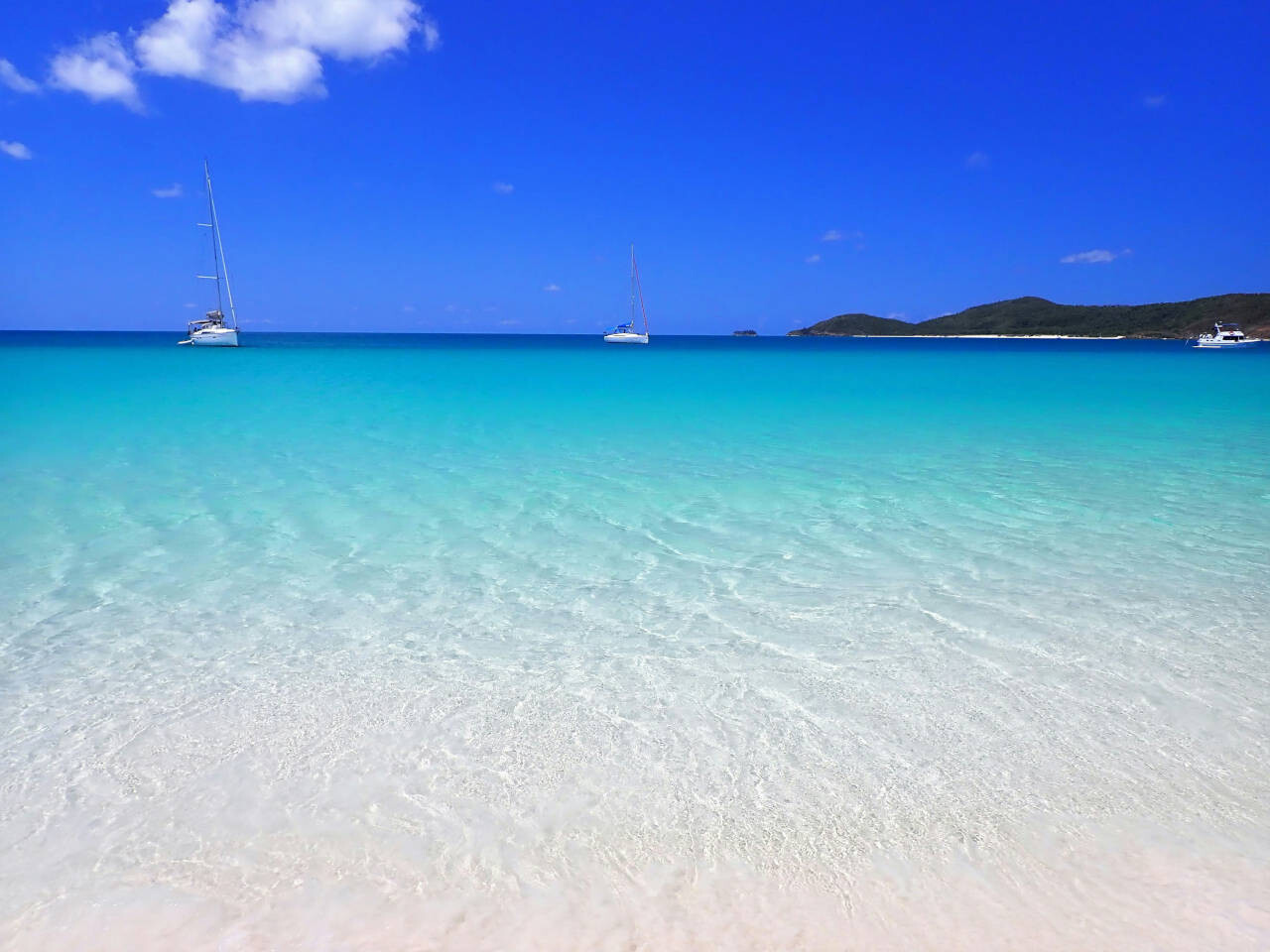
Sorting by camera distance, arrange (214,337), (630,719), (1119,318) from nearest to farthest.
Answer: (630,719) → (214,337) → (1119,318)

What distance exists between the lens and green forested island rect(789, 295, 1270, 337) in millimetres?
131625

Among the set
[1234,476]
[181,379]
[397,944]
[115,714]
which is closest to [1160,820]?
[397,944]

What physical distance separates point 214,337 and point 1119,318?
16635cm

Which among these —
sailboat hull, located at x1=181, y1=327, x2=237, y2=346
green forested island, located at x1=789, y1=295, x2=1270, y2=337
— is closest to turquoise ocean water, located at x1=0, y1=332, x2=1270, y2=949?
sailboat hull, located at x1=181, y1=327, x2=237, y2=346

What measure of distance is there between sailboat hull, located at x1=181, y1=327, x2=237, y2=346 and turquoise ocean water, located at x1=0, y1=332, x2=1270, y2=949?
63.0 m

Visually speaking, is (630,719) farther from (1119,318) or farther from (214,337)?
(1119,318)

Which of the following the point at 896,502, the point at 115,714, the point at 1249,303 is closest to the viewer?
the point at 115,714

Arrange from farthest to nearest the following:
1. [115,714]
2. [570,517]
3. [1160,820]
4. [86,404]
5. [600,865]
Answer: [86,404], [570,517], [115,714], [1160,820], [600,865]

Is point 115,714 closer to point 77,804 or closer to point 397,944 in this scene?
point 77,804

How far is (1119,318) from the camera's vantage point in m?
160

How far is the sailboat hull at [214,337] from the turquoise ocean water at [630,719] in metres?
63.0

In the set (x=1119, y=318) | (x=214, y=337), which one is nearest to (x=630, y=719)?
(x=214, y=337)

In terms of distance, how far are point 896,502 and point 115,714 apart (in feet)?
22.9

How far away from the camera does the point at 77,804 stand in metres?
2.95
